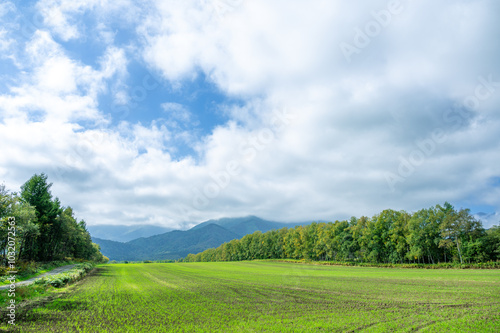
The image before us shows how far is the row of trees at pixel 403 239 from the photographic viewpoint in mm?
63241

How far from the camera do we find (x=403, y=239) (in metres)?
76.6

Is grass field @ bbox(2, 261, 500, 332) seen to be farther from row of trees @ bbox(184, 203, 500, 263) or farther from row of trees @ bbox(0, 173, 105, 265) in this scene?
row of trees @ bbox(184, 203, 500, 263)

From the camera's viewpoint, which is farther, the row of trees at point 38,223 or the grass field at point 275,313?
the row of trees at point 38,223

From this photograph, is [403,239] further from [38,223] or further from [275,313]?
[38,223]

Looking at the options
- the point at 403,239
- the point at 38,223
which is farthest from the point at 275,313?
the point at 403,239

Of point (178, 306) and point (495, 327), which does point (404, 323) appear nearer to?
point (495, 327)

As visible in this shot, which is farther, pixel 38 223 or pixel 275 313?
pixel 38 223

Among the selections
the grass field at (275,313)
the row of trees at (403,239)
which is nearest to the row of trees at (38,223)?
the grass field at (275,313)

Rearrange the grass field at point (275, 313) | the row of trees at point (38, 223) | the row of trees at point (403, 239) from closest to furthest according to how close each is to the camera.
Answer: the grass field at point (275, 313), the row of trees at point (38, 223), the row of trees at point (403, 239)

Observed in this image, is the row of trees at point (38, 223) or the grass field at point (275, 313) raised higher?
the row of trees at point (38, 223)

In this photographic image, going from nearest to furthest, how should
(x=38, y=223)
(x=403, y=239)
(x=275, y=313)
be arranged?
(x=275, y=313) < (x=38, y=223) < (x=403, y=239)

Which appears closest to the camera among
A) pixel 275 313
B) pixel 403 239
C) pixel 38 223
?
pixel 275 313

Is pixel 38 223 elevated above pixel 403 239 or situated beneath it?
elevated above

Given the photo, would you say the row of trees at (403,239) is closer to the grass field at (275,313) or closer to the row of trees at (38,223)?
the grass field at (275,313)
